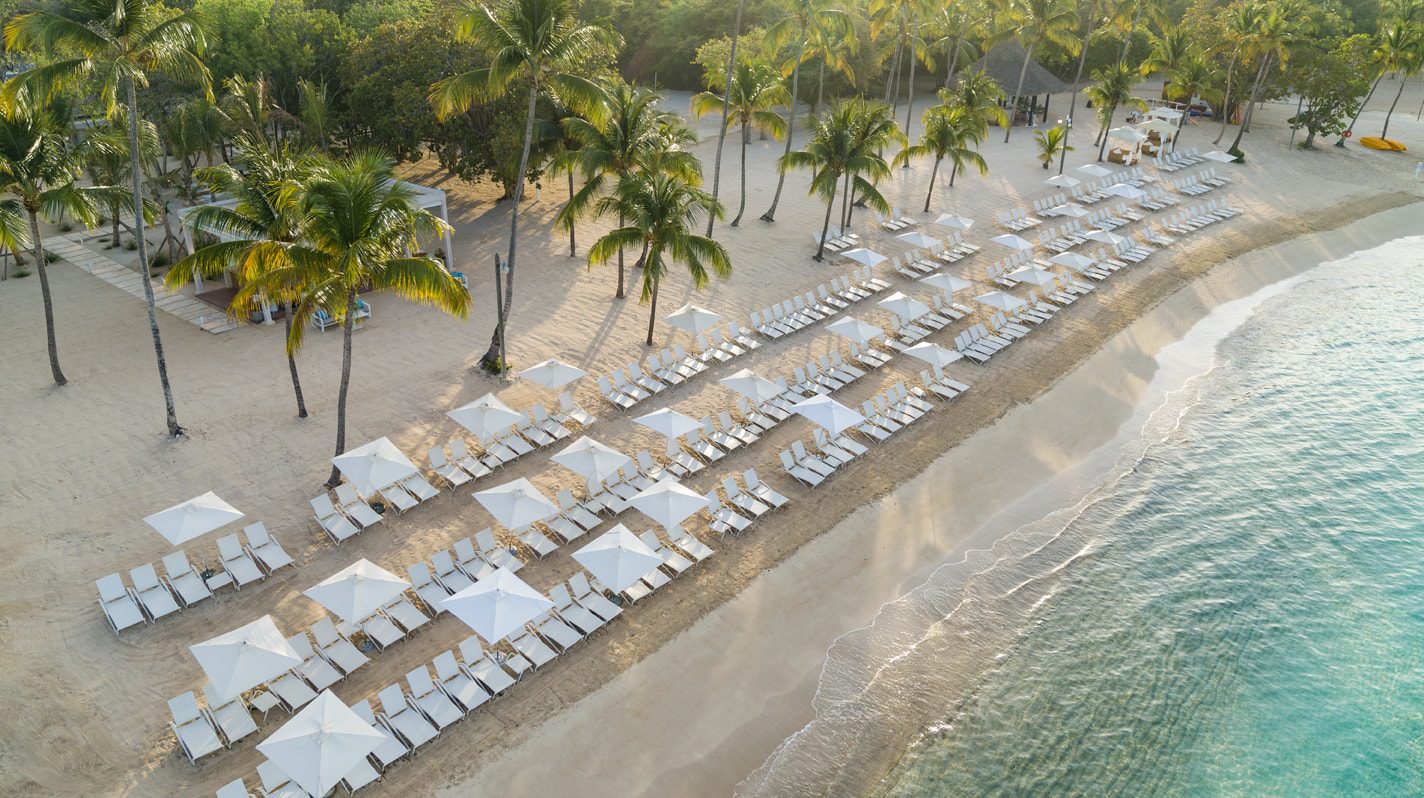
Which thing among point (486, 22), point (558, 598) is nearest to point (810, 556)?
point (558, 598)

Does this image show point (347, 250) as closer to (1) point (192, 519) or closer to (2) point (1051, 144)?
(1) point (192, 519)

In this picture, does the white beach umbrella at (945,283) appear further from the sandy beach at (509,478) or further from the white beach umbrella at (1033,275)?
the sandy beach at (509,478)

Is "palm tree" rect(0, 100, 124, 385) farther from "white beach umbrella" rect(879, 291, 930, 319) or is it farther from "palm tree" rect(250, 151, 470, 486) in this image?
"white beach umbrella" rect(879, 291, 930, 319)

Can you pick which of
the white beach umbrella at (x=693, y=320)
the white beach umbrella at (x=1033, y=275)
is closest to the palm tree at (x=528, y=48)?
the white beach umbrella at (x=693, y=320)

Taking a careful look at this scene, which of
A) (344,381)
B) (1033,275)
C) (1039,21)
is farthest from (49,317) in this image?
(1039,21)

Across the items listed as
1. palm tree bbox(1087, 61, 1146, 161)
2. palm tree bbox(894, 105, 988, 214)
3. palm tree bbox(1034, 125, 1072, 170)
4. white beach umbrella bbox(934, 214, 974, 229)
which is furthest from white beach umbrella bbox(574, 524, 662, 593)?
palm tree bbox(1087, 61, 1146, 161)

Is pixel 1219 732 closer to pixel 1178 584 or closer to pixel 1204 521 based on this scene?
pixel 1178 584
